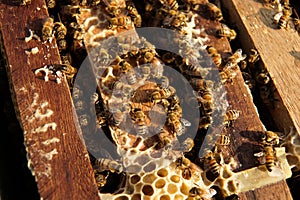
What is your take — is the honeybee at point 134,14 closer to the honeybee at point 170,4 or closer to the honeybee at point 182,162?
the honeybee at point 170,4

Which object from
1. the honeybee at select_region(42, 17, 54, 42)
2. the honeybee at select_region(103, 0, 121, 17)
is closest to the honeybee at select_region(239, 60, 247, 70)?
the honeybee at select_region(103, 0, 121, 17)

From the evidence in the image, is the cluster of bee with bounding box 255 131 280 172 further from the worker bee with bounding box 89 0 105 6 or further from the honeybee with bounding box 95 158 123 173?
the worker bee with bounding box 89 0 105 6

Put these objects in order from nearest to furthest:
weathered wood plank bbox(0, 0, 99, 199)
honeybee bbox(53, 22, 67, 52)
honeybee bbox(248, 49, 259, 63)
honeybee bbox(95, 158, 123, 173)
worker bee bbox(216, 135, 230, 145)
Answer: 1. weathered wood plank bbox(0, 0, 99, 199)
2. honeybee bbox(95, 158, 123, 173)
3. worker bee bbox(216, 135, 230, 145)
4. honeybee bbox(53, 22, 67, 52)
5. honeybee bbox(248, 49, 259, 63)

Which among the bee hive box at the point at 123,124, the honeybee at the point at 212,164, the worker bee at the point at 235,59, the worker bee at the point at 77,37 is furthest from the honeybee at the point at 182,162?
the worker bee at the point at 77,37

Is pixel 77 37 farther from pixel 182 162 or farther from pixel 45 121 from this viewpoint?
pixel 182 162

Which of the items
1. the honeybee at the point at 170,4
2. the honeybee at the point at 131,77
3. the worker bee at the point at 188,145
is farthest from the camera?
the honeybee at the point at 170,4

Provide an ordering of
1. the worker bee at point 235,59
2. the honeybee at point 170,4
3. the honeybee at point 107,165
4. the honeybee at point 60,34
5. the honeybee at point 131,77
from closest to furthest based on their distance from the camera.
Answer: the honeybee at point 107,165 < the honeybee at point 131,77 < the honeybee at point 60,34 < the worker bee at point 235,59 < the honeybee at point 170,4
